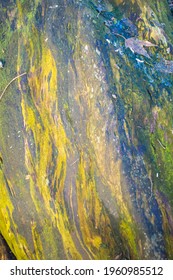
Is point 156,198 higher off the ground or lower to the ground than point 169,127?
lower

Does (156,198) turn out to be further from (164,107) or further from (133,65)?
(133,65)

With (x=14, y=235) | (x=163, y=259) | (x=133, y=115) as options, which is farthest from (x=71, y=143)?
(x=163, y=259)

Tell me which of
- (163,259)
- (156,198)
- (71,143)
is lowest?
(163,259)

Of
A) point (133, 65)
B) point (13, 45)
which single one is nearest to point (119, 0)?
point (133, 65)
